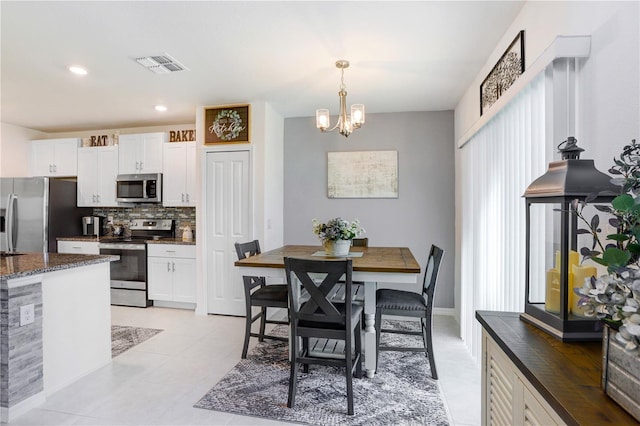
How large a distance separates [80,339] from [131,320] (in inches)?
57.1

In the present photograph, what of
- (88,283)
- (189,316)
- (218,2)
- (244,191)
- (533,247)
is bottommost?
(189,316)

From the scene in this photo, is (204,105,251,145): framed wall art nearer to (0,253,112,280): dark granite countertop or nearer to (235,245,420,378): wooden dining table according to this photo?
(235,245,420,378): wooden dining table

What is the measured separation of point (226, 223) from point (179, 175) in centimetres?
110

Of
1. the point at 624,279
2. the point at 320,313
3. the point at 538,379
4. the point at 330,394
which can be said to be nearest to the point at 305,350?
the point at 330,394

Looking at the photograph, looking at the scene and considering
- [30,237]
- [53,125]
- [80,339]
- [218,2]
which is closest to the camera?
[218,2]

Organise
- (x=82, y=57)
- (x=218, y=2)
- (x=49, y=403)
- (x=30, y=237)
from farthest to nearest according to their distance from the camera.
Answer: (x=30, y=237) < (x=82, y=57) < (x=49, y=403) < (x=218, y=2)

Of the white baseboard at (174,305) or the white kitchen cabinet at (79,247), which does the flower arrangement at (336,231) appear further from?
the white kitchen cabinet at (79,247)

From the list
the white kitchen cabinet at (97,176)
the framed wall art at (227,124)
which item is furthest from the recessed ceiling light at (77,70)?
the white kitchen cabinet at (97,176)

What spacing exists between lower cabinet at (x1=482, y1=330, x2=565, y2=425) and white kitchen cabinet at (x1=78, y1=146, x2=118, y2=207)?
5003mm

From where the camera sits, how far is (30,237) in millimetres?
4355

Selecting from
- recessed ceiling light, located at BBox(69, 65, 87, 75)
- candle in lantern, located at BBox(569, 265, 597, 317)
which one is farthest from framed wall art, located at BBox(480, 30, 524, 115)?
recessed ceiling light, located at BBox(69, 65, 87, 75)

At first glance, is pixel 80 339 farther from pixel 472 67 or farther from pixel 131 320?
pixel 472 67

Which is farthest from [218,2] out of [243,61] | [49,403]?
[49,403]

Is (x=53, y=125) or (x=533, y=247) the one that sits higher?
(x=53, y=125)
